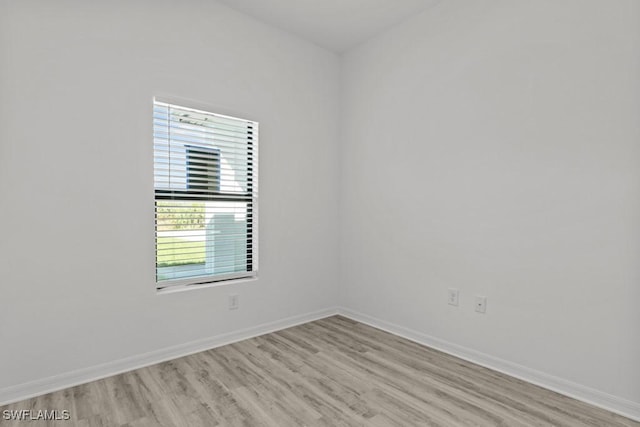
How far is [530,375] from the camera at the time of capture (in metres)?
2.35

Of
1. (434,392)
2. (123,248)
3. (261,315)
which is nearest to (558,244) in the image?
(434,392)

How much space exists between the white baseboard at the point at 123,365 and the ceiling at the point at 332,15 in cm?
277

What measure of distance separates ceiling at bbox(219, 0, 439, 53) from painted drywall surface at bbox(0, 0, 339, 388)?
140 mm

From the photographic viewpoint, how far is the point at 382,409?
201 centimetres

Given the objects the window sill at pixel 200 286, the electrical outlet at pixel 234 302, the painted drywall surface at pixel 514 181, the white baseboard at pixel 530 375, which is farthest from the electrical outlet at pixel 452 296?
the electrical outlet at pixel 234 302

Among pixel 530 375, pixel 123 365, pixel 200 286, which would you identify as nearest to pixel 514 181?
pixel 530 375

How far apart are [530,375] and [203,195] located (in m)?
2.74

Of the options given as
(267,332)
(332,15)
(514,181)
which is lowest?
(267,332)

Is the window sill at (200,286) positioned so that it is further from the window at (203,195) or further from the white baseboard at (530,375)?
the white baseboard at (530,375)

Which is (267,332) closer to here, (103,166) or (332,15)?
(103,166)

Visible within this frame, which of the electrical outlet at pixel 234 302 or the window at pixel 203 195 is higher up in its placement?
the window at pixel 203 195

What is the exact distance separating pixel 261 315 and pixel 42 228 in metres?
1.79

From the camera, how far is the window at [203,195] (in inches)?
105

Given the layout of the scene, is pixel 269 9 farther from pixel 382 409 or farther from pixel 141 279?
pixel 382 409
